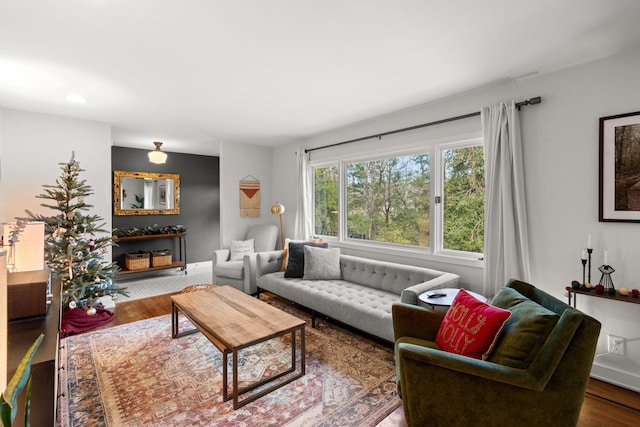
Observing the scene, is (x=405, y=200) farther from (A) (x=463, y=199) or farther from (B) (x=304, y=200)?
(B) (x=304, y=200)

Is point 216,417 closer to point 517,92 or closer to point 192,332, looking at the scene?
point 192,332

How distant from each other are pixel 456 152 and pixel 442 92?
0.64 m

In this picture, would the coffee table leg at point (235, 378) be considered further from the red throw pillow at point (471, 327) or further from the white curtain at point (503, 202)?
the white curtain at point (503, 202)

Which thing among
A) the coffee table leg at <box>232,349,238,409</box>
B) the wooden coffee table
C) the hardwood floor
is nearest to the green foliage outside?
the hardwood floor

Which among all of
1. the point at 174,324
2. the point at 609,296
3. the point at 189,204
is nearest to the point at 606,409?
the point at 609,296

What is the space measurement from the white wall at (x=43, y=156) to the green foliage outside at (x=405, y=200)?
2960mm

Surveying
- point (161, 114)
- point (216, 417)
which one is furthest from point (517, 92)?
point (161, 114)

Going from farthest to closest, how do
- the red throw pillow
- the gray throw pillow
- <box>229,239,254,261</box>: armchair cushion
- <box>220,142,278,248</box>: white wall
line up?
<box>220,142,278,248</box>: white wall → <box>229,239,254,261</box>: armchair cushion → the gray throw pillow → the red throw pillow

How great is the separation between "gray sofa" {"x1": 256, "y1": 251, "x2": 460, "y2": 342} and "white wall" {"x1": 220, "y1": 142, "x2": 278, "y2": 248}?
4.60ft

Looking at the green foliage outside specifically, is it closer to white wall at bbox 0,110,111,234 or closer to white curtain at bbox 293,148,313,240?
white curtain at bbox 293,148,313,240

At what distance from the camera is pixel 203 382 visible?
7.32 ft

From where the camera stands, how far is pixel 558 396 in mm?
1331

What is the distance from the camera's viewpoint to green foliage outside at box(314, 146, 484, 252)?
3.10 meters

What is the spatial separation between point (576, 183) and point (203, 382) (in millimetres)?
3205
